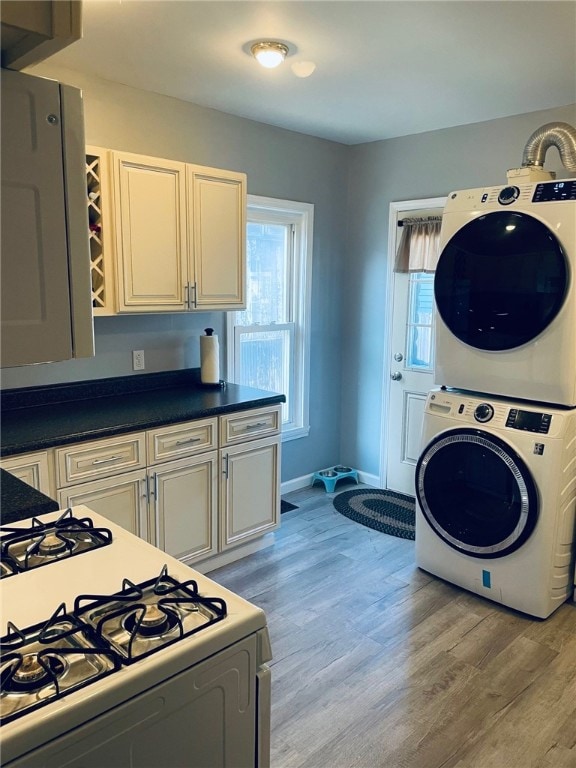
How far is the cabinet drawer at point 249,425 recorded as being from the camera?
3.06m

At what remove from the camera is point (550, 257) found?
260 cm

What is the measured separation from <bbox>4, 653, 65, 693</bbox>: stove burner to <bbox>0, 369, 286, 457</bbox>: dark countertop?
1385mm

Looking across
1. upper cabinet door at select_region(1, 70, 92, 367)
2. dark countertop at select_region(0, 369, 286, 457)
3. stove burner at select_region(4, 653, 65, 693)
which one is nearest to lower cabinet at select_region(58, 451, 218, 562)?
dark countertop at select_region(0, 369, 286, 457)

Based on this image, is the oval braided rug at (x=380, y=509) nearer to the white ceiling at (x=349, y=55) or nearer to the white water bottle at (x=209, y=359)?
the white water bottle at (x=209, y=359)

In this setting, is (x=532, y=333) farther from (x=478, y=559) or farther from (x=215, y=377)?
(x=215, y=377)

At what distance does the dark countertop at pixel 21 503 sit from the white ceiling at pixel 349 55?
1.73 metres

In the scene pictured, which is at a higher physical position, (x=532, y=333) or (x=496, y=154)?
(x=496, y=154)

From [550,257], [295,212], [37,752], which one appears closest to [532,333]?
[550,257]

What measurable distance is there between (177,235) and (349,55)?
1.17 meters

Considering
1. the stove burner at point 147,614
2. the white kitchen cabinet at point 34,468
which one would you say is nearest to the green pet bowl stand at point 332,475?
the white kitchen cabinet at point 34,468

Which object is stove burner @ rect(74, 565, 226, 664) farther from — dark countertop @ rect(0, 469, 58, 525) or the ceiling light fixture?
the ceiling light fixture

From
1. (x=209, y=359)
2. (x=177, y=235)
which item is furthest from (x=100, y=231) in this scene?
(x=209, y=359)

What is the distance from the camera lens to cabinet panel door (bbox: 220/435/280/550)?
314cm

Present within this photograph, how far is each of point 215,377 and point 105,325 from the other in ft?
2.26
